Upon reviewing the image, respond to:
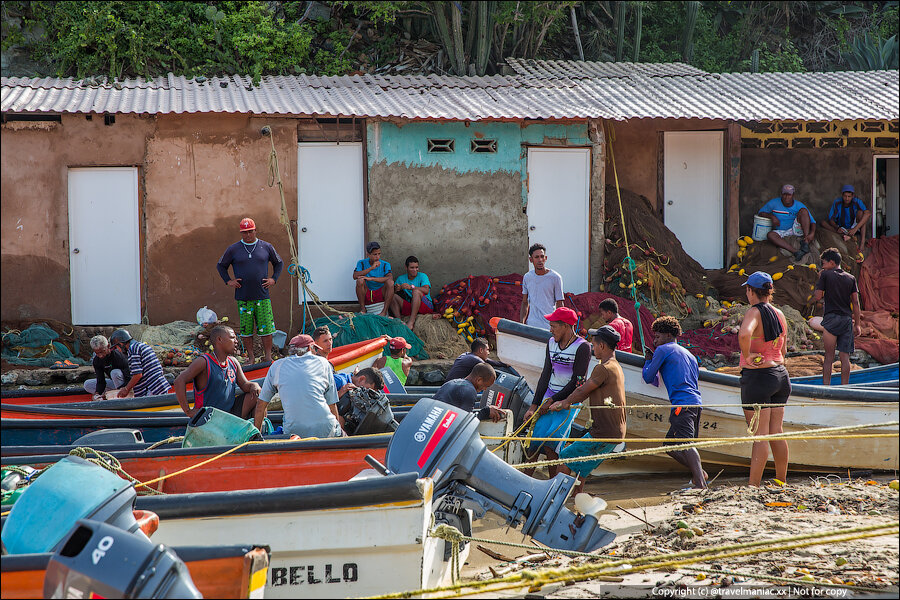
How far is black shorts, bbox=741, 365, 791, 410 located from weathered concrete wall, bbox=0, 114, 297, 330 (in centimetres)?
A: 709

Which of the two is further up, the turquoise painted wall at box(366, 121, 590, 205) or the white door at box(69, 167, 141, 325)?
the turquoise painted wall at box(366, 121, 590, 205)

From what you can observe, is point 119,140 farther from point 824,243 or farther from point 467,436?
point 824,243

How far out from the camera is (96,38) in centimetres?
1520

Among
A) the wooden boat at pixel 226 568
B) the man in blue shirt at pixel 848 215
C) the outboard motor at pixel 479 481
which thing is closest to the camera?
the wooden boat at pixel 226 568

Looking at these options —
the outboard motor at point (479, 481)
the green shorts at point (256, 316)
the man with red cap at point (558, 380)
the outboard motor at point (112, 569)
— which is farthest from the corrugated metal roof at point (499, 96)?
the outboard motor at point (112, 569)

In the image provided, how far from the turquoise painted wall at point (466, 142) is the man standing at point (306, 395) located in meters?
6.25

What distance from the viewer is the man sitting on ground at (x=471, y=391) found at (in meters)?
7.31

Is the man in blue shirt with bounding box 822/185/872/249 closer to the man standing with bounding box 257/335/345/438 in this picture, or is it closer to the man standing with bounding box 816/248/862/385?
the man standing with bounding box 816/248/862/385

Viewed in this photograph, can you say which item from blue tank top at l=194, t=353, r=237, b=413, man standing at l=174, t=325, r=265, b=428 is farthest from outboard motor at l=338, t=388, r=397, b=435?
blue tank top at l=194, t=353, r=237, b=413

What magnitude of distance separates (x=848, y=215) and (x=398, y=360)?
29.2ft

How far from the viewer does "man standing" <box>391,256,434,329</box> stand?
41.5 feet

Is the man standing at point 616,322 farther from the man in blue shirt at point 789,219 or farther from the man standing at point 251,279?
the man in blue shirt at point 789,219

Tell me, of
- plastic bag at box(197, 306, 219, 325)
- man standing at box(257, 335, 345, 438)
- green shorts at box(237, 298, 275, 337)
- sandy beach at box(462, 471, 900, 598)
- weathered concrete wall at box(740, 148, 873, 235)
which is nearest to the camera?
sandy beach at box(462, 471, 900, 598)

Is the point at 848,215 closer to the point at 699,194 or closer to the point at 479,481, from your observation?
the point at 699,194
